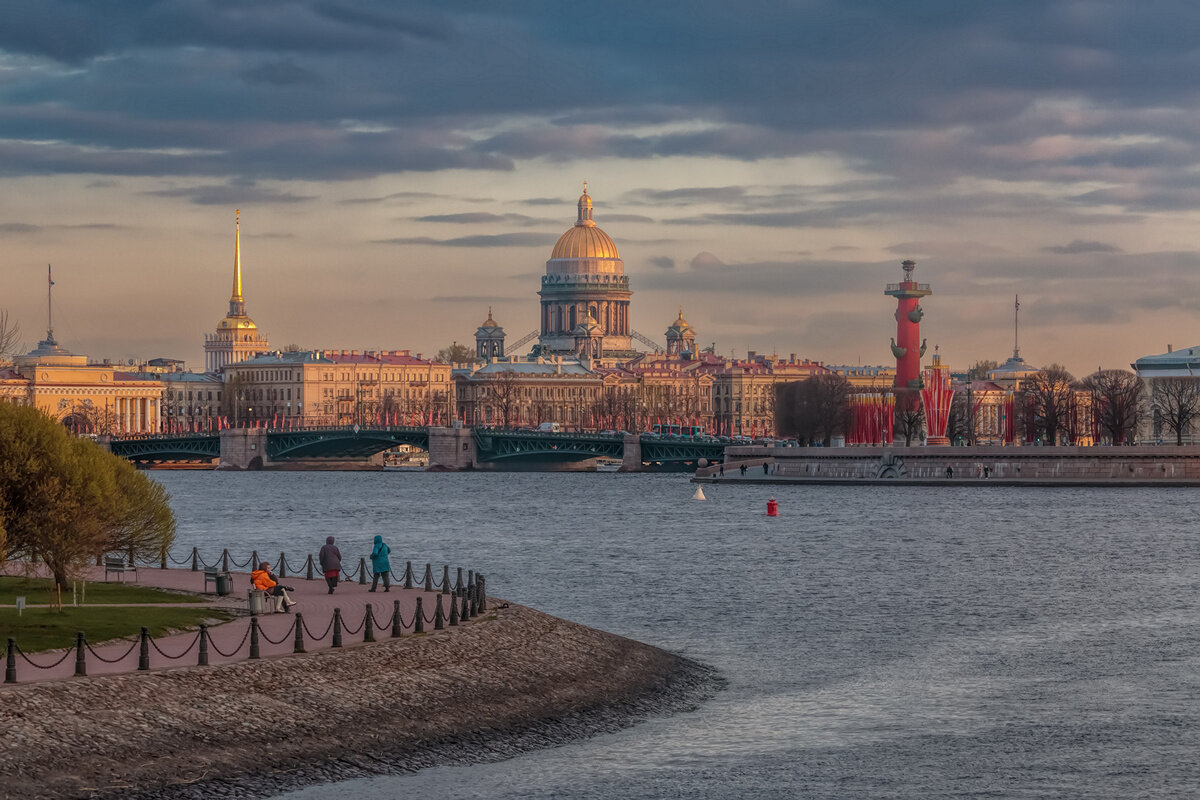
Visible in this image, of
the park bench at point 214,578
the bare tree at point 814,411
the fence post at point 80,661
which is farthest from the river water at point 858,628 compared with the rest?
the bare tree at point 814,411

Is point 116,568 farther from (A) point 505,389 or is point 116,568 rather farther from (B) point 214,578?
(A) point 505,389

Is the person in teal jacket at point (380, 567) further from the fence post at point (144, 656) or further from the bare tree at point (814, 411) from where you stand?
the bare tree at point (814, 411)

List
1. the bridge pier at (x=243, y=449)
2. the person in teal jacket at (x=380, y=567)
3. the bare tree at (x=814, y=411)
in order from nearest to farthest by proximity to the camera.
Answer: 1. the person in teal jacket at (x=380, y=567)
2. the bridge pier at (x=243, y=449)
3. the bare tree at (x=814, y=411)

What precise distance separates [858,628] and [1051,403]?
85.8m

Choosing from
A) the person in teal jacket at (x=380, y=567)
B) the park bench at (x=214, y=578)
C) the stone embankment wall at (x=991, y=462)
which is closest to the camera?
the park bench at (x=214, y=578)

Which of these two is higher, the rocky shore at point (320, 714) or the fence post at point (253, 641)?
the fence post at point (253, 641)

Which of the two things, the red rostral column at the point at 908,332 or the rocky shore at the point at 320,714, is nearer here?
the rocky shore at the point at 320,714

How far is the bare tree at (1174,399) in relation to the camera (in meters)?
120

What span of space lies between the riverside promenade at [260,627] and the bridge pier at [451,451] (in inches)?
3629

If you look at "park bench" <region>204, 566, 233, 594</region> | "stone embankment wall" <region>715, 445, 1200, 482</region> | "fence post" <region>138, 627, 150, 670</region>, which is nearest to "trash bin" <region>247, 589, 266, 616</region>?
"park bench" <region>204, 566, 233, 594</region>

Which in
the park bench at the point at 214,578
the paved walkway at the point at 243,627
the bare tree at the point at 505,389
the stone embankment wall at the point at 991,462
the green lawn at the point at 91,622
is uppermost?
the bare tree at the point at 505,389

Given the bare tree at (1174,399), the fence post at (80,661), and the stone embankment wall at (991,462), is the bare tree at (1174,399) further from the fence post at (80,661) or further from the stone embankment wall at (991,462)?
the fence post at (80,661)

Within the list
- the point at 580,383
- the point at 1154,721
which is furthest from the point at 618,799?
the point at 580,383

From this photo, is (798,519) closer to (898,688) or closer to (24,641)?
(898,688)
